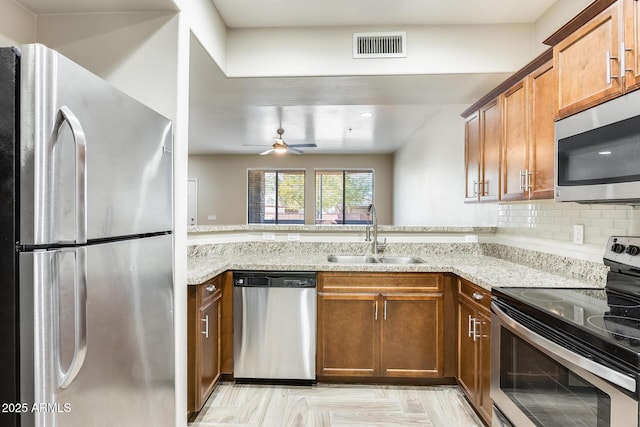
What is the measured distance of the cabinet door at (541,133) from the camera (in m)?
1.83

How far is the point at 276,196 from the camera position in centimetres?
845

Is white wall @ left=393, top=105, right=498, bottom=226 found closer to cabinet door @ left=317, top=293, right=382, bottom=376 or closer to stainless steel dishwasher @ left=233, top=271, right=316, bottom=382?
cabinet door @ left=317, top=293, right=382, bottom=376

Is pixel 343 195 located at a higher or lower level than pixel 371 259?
higher

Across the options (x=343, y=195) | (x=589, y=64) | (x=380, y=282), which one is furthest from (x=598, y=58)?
(x=343, y=195)

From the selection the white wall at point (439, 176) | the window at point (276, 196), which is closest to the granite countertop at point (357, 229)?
the white wall at point (439, 176)

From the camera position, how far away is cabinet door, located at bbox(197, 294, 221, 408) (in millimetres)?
2109

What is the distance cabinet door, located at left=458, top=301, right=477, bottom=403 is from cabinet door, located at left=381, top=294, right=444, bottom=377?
144 millimetres

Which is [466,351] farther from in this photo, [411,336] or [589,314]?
[589,314]

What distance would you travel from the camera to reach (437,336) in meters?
2.48

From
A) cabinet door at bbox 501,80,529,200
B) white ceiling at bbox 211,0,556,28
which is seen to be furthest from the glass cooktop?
white ceiling at bbox 211,0,556,28

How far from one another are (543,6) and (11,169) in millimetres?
2788

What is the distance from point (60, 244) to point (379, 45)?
7.39 feet

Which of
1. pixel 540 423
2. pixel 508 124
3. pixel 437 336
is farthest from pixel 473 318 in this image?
pixel 508 124

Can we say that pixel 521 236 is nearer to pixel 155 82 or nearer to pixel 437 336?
pixel 437 336
